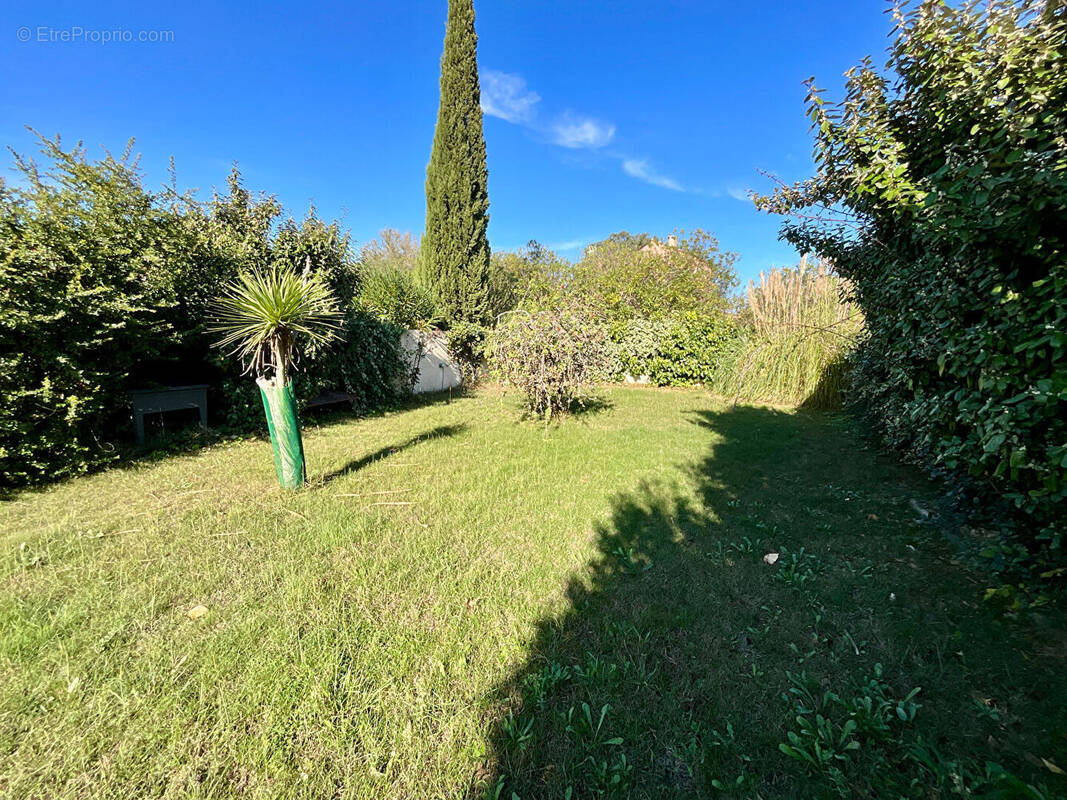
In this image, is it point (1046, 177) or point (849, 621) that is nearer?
point (1046, 177)

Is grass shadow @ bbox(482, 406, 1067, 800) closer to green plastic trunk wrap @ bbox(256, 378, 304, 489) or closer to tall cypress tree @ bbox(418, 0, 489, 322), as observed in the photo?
green plastic trunk wrap @ bbox(256, 378, 304, 489)

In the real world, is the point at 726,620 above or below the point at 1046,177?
below

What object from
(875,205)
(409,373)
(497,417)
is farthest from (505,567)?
(409,373)

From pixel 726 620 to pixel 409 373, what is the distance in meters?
9.10

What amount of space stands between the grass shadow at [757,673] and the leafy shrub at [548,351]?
3.38m

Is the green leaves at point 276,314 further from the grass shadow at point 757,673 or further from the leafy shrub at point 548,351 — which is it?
the grass shadow at point 757,673

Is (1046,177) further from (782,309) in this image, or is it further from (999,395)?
(782,309)

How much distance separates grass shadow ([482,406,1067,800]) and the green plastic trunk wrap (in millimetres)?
2872

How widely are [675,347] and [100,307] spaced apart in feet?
39.5

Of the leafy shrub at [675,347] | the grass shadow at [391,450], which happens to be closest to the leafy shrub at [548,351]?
the grass shadow at [391,450]

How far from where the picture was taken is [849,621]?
6.99 feet

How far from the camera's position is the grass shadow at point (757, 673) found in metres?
1.36

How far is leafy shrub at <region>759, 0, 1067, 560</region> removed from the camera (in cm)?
153

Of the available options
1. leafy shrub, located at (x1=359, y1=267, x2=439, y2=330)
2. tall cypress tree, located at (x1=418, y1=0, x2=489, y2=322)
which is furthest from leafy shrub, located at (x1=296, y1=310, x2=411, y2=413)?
tall cypress tree, located at (x1=418, y1=0, x2=489, y2=322)
